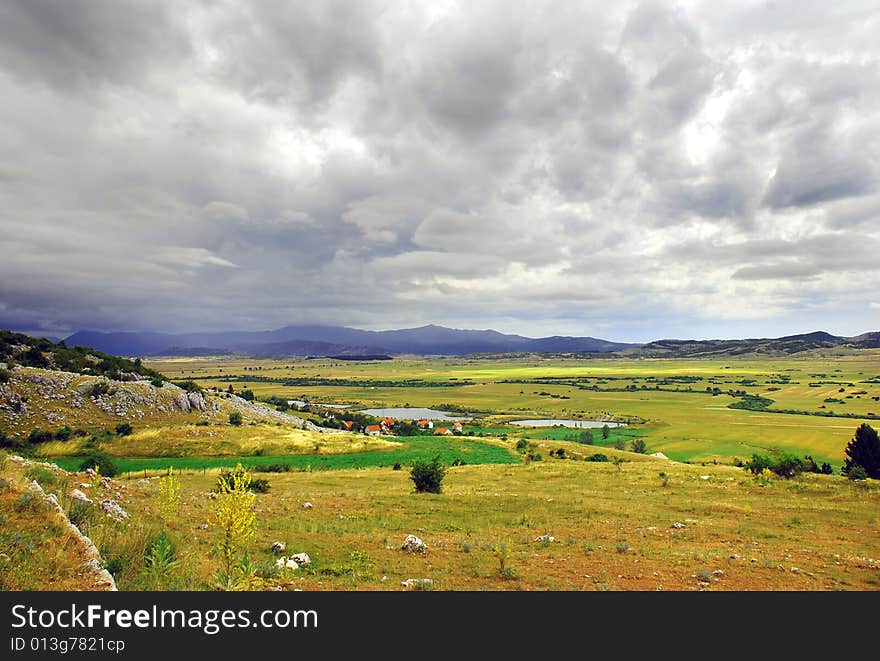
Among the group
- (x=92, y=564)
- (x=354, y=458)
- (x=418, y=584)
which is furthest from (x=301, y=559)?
(x=354, y=458)

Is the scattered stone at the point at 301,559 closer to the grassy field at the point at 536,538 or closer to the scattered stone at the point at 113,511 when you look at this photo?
the grassy field at the point at 536,538

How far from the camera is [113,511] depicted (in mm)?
14383

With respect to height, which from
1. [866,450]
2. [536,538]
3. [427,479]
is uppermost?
[536,538]

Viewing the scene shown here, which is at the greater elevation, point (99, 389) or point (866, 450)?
point (99, 389)

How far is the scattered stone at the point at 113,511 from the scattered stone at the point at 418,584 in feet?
32.4

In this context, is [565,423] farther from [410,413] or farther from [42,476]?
[42,476]

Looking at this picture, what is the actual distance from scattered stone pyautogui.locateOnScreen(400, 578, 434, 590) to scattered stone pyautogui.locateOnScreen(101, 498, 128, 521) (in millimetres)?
9875

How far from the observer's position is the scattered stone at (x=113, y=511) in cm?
1402

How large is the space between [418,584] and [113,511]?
10887 millimetres

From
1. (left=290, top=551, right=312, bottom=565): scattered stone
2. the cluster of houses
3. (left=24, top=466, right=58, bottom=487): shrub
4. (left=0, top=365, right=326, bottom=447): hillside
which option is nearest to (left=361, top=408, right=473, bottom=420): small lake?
the cluster of houses

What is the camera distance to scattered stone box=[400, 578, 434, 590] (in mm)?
11000
